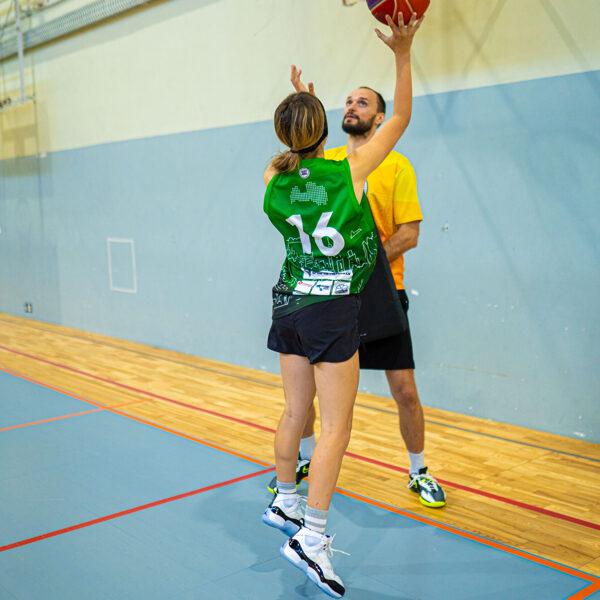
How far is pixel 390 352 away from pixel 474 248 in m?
1.40

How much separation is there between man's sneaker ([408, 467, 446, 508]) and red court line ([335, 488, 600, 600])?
108 mm

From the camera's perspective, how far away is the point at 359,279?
2.06m

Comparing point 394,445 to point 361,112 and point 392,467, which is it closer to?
point 392,467

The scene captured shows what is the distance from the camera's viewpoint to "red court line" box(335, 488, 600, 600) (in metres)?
2.08

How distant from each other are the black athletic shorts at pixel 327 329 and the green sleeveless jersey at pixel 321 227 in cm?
3

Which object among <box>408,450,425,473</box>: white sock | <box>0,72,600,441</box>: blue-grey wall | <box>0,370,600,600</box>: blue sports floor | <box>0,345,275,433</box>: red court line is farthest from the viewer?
<box>0,345,275,433</box>: red court line

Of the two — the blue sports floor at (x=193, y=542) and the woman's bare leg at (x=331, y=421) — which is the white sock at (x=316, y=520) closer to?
the woman's bare leg at (x=331, y=421)

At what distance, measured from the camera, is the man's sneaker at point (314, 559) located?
6.16ft

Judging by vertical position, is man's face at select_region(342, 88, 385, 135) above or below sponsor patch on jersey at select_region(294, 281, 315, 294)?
above

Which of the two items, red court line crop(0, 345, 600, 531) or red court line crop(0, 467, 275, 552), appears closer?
red court line crop(0, 467, 275, 552)

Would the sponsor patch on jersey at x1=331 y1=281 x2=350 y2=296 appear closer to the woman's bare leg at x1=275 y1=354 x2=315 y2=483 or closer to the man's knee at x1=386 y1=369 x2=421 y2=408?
the woman's bare leg at x1=275 y1=354 x2=315 y2=483

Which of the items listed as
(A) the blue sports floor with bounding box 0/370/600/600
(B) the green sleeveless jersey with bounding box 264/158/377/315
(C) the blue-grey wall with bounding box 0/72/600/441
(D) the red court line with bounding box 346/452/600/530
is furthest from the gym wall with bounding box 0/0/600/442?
(B) the green sleeveless jersey with bounding box 264/158/377/315

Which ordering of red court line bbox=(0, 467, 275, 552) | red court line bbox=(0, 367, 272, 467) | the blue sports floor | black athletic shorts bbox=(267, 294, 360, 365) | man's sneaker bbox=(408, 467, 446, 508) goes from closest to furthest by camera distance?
black athletic shorts bbox=(267, 294, 360, 365) → the blue sports floor → red court line bbox=(0, 467, 275, 552) → man's sneaker bbox=(408, 467, 446, 508) → red court line bbox=(0, 367, 272, 467)

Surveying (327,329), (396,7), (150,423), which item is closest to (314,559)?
(327,329)
